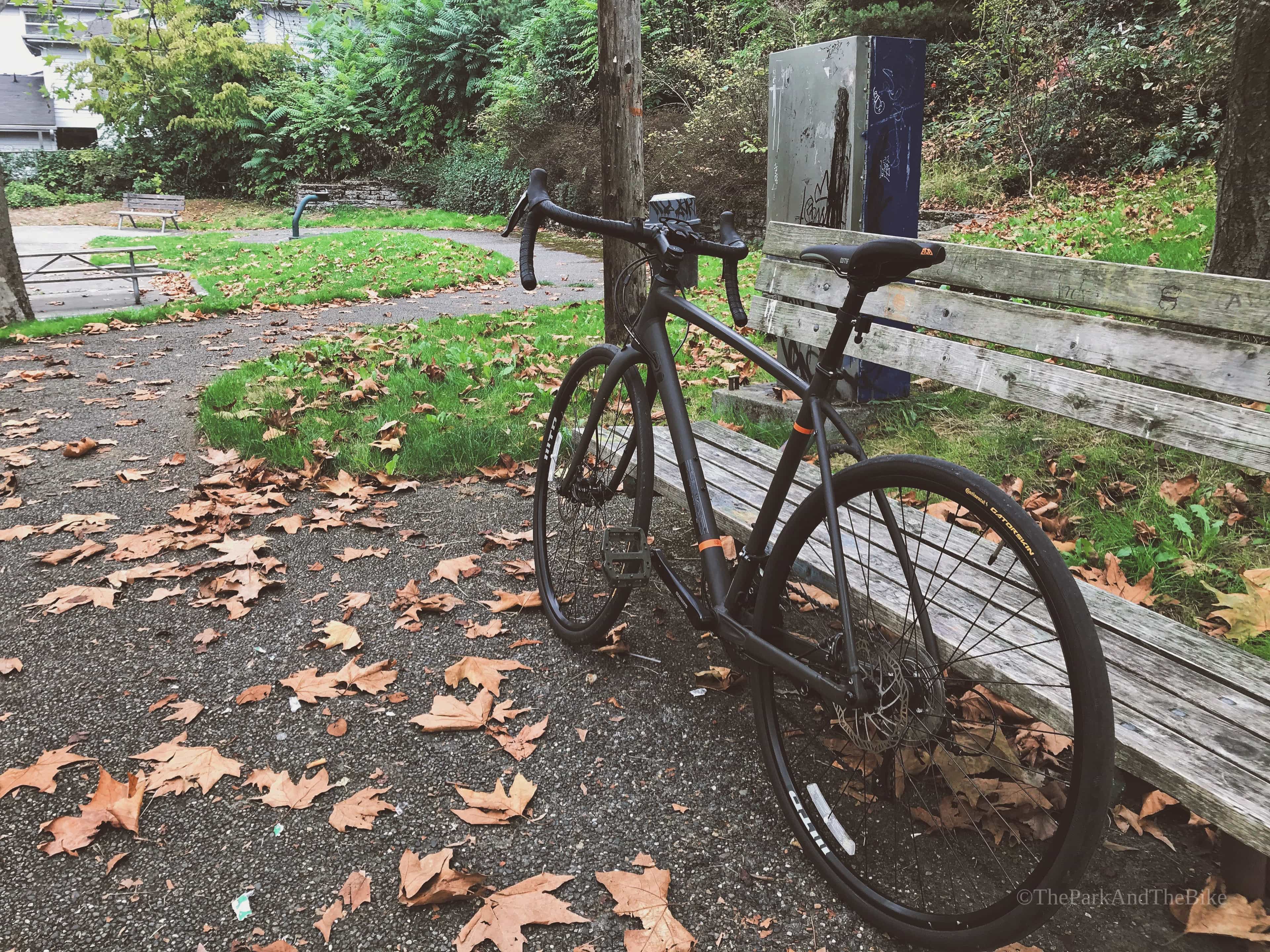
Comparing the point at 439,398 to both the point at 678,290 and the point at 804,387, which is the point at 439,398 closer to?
the point at 678,290

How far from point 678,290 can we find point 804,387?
71cm

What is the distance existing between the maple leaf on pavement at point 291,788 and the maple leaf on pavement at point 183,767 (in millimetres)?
95

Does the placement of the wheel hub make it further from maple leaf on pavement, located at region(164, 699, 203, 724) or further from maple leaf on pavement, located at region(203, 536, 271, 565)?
maple leaf on pavement, located at region(203, 536, 271, 565)

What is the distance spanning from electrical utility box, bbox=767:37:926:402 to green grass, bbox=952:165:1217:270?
1704mm

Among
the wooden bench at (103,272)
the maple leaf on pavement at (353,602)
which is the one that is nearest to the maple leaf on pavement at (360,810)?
the maple leaf on pavement at (353,602)

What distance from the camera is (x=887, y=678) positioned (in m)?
1.72

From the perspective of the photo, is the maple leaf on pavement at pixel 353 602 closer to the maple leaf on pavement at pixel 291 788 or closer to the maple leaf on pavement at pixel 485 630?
the maple leaf on pavement at pixel 485 630

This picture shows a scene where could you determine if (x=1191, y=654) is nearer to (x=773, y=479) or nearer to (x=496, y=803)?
(x=773, y=479)

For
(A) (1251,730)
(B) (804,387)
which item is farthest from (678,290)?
(A) (1251,730)

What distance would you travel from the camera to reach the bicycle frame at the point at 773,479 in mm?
1760

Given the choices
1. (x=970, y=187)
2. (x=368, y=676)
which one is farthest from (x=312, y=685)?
(x=970, y=187)

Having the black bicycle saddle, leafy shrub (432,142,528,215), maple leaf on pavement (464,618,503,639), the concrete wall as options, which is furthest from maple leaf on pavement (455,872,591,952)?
the concrete wall

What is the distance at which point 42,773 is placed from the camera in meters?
2.27

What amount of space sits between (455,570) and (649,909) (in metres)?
1.85
